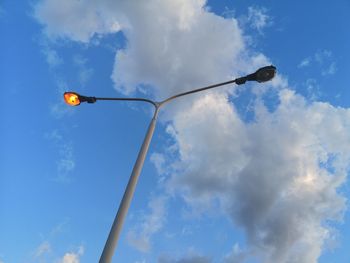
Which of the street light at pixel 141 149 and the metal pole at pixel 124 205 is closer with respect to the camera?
the metal pole at pixel 124 205

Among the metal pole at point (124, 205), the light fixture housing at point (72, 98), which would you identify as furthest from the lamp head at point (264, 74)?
the light fixture housing at point (72, 98)

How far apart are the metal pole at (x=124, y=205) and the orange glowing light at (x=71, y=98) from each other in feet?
9.60

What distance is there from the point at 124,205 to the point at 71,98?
5042mm

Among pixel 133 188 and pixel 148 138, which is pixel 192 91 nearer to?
pixel 148 138

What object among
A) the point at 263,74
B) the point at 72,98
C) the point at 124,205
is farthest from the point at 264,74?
the point at 72,98

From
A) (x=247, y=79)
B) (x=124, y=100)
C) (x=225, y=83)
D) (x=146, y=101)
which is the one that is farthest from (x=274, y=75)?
(x=124, y=100)

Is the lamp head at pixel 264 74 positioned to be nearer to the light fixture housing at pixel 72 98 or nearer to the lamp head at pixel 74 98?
the lamp head at pixel 74 98

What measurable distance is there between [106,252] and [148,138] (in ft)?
12.0

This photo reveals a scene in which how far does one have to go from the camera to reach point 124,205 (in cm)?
838

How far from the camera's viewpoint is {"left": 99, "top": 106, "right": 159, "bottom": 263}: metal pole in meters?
7.44

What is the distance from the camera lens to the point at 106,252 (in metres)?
7.41

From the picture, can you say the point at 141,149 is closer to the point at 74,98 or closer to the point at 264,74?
the point at 74,98

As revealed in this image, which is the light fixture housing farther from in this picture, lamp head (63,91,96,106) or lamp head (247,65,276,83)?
lamp head (247,65,276,83)

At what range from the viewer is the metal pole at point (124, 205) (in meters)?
7.44
